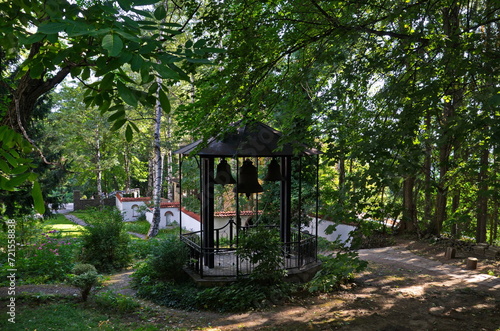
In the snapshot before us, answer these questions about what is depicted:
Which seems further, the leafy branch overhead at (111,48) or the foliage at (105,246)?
the foliage at (105,246)

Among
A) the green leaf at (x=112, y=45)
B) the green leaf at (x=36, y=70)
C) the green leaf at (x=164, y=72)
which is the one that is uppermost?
the green leaf at (x=36, y=70)

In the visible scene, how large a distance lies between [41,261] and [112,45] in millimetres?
9745

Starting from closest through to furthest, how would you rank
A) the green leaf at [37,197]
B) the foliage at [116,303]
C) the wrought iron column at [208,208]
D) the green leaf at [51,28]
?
1. the green leaf at [51,28]
2. the green leaf at [37,197]
3. the foliage at [116,303]
4. the wrought iron column at [208,208]

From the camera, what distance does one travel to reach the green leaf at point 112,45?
1452mm

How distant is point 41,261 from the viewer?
9328 millimetres

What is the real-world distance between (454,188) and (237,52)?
4.33 metres

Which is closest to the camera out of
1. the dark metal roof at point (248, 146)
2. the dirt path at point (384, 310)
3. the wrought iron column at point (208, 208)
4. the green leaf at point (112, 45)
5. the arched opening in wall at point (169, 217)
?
the green leaf at point (112, 45)

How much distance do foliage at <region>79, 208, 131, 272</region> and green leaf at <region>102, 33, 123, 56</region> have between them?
10.1 metres

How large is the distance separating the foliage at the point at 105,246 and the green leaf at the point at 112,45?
10131 millimetres

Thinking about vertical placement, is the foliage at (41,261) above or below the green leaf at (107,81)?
below

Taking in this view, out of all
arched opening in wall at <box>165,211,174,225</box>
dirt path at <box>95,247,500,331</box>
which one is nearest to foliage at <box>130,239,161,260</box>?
dirt path at <box>95,247,500,331</box>

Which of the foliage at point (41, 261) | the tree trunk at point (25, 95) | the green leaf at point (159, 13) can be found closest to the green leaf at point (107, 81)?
the green leaf at point (159, 13)

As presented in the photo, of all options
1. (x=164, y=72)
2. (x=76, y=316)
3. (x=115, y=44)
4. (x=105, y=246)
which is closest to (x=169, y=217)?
(x=105, y=246)

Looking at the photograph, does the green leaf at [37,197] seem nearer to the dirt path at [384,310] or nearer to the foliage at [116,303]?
the dirt path at [384,310]
